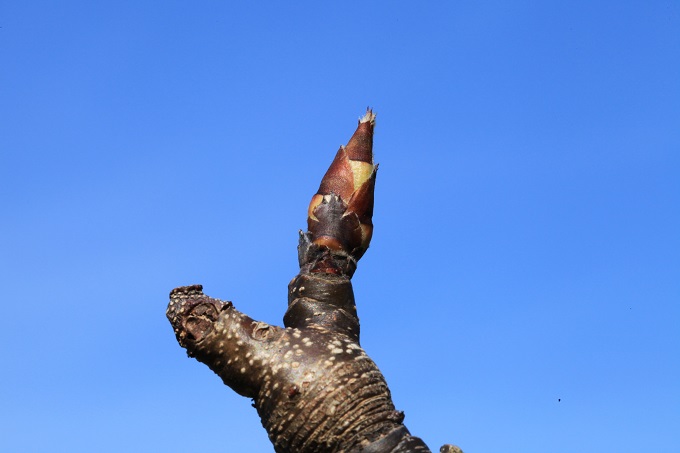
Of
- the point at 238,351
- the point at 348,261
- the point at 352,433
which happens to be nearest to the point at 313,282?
the point at 348,261

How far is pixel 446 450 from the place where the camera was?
4.33 m

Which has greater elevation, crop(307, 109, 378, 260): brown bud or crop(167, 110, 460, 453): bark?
crop(307, 109, 378, 260): brown bud

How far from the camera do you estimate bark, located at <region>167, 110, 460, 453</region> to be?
4121 millimetres

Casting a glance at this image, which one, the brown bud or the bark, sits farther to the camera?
the brown bud

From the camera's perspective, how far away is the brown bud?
4.74 metres

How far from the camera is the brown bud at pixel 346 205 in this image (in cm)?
474

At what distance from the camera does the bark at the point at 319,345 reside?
412cm

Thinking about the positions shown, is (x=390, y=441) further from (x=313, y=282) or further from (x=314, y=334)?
(x=313, y=282)

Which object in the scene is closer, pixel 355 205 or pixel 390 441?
pixel 390 441

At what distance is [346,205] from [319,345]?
0.71 meters

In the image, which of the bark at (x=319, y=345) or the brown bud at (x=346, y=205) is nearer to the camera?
the bark at (x=319, y=345)

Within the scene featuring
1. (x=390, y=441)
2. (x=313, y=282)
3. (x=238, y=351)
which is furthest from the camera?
(x=313, y=282)

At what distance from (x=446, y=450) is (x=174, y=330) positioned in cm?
119

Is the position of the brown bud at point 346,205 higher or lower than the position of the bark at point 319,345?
higher
